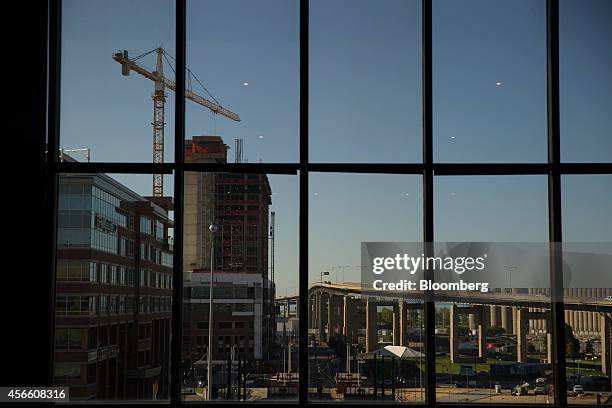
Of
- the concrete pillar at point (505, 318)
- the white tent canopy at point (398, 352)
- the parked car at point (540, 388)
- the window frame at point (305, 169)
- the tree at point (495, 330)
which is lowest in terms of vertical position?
the parked car at point (540, 388)

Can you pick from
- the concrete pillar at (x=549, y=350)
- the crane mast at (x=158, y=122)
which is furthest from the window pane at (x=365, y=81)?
the concrete pillar at (x=549, y=350)

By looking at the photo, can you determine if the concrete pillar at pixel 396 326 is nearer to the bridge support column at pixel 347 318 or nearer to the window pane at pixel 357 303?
the window pane at pixel 357 303

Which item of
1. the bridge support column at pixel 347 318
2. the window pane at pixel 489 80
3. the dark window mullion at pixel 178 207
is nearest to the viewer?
the dark window mullion at pixel 178 207

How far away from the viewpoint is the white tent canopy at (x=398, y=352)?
620 centimetres

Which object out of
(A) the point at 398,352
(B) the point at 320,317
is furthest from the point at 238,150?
(A) the point at 398,352

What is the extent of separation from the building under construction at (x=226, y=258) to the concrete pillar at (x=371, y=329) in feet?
2.90

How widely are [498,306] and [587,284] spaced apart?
827mm

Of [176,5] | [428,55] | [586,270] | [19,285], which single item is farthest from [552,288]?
[19,285]

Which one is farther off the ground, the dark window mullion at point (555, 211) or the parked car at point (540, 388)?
the dark window mullion at point (555, 211)

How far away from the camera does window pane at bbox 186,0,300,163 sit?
21.0 feet

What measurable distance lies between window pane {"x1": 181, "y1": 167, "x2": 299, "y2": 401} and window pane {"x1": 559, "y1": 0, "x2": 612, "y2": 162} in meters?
2.64

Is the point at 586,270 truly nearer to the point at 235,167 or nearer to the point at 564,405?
the point at 564,405

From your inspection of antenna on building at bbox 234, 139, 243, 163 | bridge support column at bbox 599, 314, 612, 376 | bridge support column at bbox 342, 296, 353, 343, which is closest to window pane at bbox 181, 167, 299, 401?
antenna on building at bbox 234, 139, 243, 163

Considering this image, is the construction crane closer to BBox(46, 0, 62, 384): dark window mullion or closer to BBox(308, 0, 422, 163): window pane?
BBox(46, 0, 62, 384): dark window mullion
